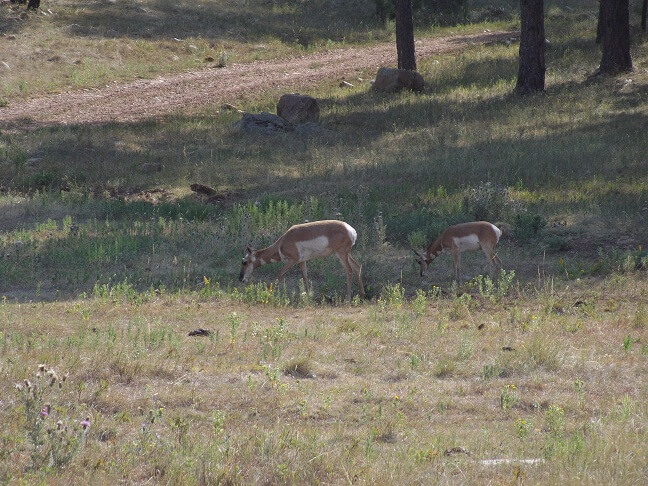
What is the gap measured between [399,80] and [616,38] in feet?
21.5

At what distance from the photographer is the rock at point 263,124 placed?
23234mm

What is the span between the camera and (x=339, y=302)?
41.0 feet

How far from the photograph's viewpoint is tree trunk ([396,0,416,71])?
3017 cm

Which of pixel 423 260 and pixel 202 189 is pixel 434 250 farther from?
pixel 202 189

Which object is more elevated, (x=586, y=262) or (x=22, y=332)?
(x=22, y=332)

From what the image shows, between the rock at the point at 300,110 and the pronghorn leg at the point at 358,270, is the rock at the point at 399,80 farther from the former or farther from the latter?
the pronghorn leg at the point at 358,270

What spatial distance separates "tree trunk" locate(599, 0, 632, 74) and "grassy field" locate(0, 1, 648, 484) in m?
0.68

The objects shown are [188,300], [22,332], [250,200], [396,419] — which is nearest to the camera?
[396,419]

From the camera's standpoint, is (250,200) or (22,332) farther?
(250,200)

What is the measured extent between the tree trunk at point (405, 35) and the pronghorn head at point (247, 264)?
1850 cm

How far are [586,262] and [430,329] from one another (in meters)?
4.27

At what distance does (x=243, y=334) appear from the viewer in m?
10.4

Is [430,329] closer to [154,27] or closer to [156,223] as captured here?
[156,223]

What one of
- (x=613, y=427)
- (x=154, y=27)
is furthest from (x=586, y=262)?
(x=154, y=27)
